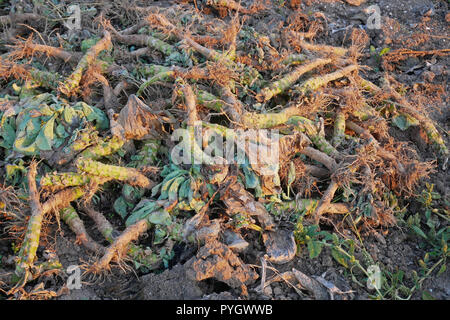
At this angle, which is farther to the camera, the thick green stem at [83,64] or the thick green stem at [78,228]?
the thick green stem at [83,64]

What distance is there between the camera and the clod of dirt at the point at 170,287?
7.86 ft

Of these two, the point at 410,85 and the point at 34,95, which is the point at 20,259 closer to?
the point at 34,95

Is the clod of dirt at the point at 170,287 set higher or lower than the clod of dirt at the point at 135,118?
lower

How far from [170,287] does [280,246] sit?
0.69m

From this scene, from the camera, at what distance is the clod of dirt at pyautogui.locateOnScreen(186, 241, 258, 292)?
242cm

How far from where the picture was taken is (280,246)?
267 cm

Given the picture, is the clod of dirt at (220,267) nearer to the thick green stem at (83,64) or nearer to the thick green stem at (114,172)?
the thick green stem at (114,172)

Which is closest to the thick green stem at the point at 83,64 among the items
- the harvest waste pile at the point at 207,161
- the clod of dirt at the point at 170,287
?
the harvest waste pile at the point at 207,161

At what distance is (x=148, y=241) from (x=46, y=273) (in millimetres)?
591

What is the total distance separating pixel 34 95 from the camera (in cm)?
327

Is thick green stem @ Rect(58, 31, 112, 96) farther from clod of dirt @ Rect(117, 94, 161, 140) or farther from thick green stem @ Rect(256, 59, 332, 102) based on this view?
thick green stem @ Rect(256, 59, 332, 102)

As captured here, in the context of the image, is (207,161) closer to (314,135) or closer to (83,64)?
(314,135)

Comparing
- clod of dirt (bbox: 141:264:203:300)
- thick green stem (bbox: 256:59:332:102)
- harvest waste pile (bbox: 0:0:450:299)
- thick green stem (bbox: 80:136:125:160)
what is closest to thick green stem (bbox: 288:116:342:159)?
harvest waste pile (bbox: 0:0:450:299)

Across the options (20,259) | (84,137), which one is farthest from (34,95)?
(20,259)
